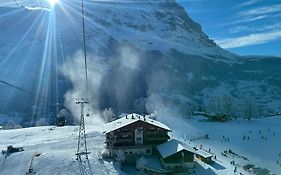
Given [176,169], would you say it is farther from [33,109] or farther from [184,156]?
[33,109]

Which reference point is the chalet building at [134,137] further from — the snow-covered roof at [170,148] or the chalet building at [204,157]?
the chalet building at [204,157]

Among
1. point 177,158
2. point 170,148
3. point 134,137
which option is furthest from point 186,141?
point 177,158

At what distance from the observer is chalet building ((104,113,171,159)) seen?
176ft

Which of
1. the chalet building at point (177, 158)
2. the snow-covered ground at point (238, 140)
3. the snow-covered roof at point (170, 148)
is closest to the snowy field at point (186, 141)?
the snow-covered ground at point (238, 140)

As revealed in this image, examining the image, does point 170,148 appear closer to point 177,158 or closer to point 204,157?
point 177,158

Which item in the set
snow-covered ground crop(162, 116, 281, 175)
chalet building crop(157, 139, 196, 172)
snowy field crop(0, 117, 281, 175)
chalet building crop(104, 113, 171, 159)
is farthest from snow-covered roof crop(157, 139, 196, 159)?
snow-covered ground crop(162, 116, 281, 175)

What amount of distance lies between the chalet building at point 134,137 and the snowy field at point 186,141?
2.70m

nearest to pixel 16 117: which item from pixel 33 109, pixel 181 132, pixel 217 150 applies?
pixel 33 109

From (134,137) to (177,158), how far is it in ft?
23.4

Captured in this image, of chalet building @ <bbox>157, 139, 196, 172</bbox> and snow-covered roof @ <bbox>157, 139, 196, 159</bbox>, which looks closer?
chalet building @ <bbox>157, 139, 196, 172</bbox>

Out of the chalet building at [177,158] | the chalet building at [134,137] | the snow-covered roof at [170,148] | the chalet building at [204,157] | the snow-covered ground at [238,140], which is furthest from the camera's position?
the snow-covered ground at [238,140]

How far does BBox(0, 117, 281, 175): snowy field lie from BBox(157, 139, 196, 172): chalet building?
175 cm

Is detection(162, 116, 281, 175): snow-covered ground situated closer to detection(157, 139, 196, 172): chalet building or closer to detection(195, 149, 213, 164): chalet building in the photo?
detection(195, 149, 213, 164): chalet building

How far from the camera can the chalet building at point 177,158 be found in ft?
164
